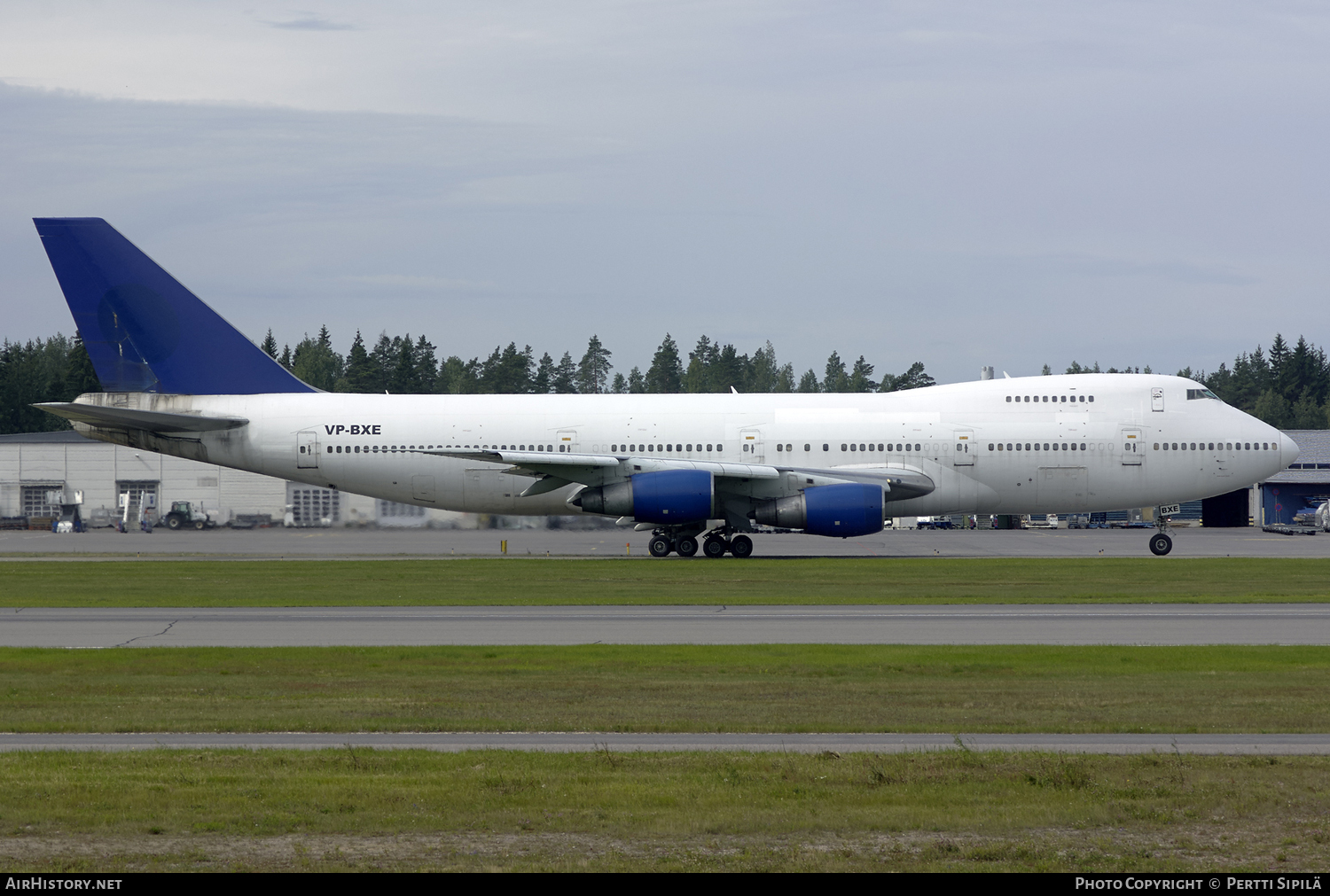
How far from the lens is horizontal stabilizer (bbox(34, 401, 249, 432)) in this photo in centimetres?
3638

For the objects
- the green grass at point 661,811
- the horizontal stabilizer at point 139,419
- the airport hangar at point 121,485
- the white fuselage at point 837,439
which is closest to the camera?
the green grass at point 661,811

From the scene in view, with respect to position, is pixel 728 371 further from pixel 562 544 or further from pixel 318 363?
pixel 562 544

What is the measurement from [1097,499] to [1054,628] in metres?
19.4

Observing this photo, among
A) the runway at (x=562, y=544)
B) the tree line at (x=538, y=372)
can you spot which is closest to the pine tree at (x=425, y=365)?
the tree line at (x=538, y=372)

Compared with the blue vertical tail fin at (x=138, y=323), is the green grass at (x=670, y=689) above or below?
below

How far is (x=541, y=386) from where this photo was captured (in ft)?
514

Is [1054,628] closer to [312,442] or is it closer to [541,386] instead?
[312,442]

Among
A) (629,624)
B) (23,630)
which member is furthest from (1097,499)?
(23,630)

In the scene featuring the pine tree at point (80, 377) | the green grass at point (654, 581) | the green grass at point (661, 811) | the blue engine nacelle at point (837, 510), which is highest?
the pine tree at point (80, 377)

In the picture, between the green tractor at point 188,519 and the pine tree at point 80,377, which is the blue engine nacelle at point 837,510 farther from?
the pine tree at point 80,377

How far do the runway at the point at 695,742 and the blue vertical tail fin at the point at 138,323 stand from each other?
28.6 m

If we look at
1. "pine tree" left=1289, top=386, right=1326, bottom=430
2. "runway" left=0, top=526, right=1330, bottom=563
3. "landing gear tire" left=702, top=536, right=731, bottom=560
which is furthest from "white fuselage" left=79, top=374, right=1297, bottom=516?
"pine tree" left=1289, top=386, right=1326, bottom=430

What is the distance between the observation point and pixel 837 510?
35.9m

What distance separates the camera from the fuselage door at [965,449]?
37781 mm
